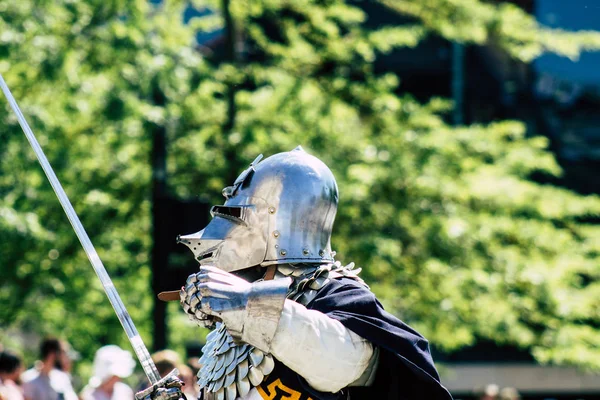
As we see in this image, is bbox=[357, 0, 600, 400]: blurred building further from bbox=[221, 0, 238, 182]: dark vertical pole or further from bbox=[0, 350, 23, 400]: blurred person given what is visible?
bbox=[0, 350, 23, 400]: blurred person

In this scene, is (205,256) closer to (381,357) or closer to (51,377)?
(381,357)

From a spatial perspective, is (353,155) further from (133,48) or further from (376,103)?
(133,48)

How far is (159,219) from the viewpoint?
1041cm

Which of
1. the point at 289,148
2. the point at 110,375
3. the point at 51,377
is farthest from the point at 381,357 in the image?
the point at 289,148

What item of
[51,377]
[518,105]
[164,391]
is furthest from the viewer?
[518,105]

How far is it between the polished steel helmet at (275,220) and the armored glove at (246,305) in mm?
329

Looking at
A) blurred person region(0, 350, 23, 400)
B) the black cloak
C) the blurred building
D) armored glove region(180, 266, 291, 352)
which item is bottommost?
the blurred building

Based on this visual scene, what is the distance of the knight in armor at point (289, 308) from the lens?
3.57m

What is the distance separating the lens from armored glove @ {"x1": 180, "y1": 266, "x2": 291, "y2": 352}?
11.6 ft

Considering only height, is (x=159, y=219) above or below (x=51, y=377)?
above

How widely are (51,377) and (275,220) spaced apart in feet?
15.7

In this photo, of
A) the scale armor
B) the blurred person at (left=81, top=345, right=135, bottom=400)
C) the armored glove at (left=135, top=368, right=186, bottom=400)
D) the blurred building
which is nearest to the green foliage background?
the blurred person at (left=81, top=345, right=135, bottom=400)

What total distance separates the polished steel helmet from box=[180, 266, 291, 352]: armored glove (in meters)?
0.33

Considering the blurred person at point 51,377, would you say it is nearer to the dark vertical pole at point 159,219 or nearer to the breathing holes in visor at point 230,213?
the dark vertical pole at point 159,219
